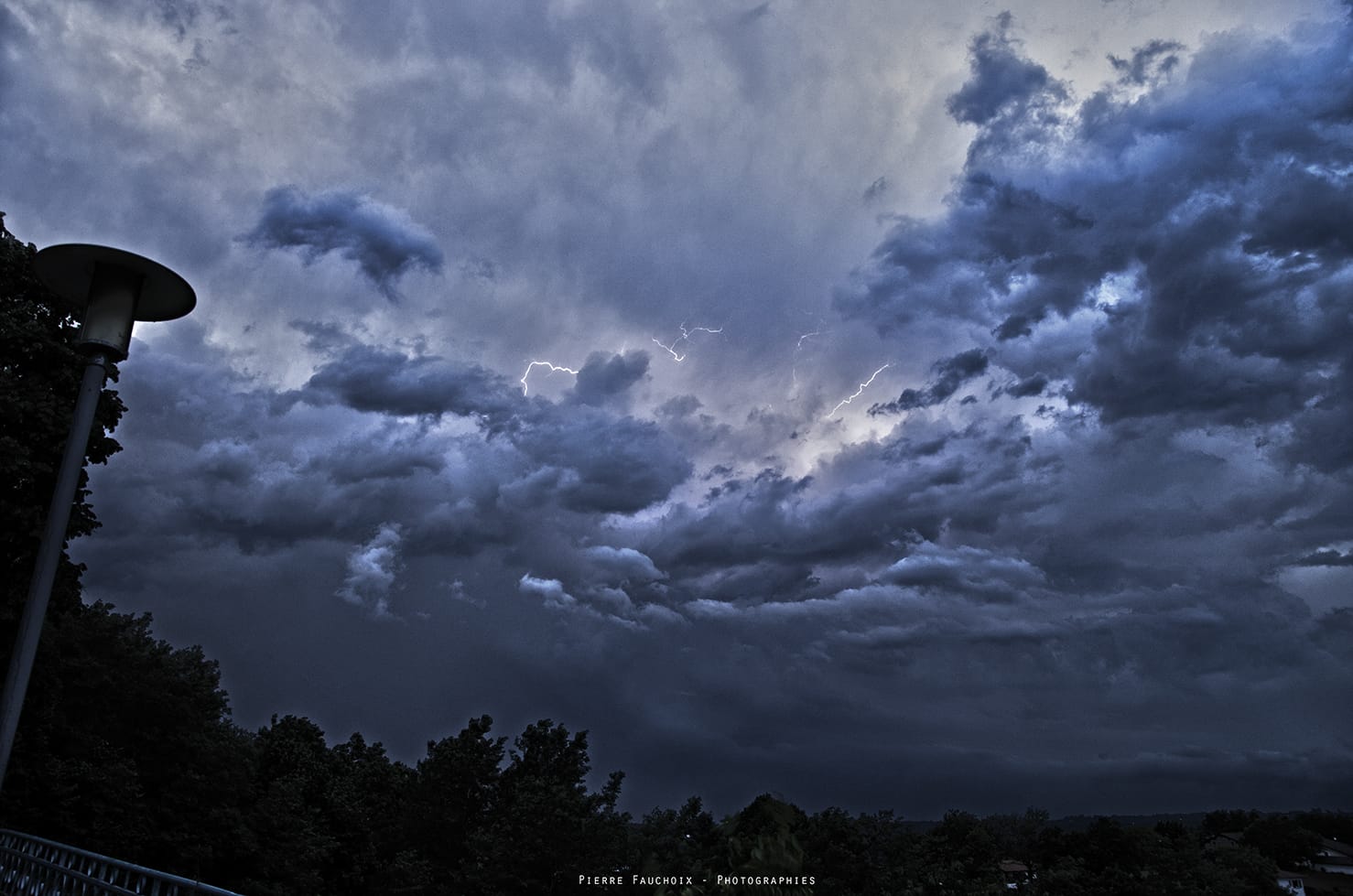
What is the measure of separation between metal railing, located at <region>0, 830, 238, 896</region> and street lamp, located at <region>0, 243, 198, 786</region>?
Answer: 1.20 m

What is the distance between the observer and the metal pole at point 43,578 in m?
6.45

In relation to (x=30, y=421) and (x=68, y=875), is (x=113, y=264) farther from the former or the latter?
(x=30, y=421)

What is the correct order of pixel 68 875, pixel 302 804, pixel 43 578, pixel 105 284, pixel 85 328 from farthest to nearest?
pixel 302 804, pixel 68 875, pixel 105 284, pixel 85 328, pixel 43 578

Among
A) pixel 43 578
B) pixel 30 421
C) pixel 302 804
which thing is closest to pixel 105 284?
pixel 43 578

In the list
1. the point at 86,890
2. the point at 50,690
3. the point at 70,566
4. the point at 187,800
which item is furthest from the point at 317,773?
the point at 86,890

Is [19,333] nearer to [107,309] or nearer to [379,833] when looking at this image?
[107,309]

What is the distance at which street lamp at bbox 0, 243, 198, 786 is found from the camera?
655 centimetres

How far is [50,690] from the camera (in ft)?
61.1

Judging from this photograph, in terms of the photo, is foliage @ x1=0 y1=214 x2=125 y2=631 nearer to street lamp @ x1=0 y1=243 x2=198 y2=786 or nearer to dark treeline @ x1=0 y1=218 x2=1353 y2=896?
dark treeline @ x1=0 y1=218 x2=1353 y2=896

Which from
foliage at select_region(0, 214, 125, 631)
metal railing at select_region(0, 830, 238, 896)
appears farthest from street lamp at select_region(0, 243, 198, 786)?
foliage at select_region(0, 214, 125, 631)

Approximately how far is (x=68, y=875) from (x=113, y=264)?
5.29 meters

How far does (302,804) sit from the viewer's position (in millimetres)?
38188

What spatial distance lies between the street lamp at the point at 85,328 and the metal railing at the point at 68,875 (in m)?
1.20

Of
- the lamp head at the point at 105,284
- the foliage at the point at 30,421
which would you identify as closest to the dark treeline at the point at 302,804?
the foliage at the point at 30,421
